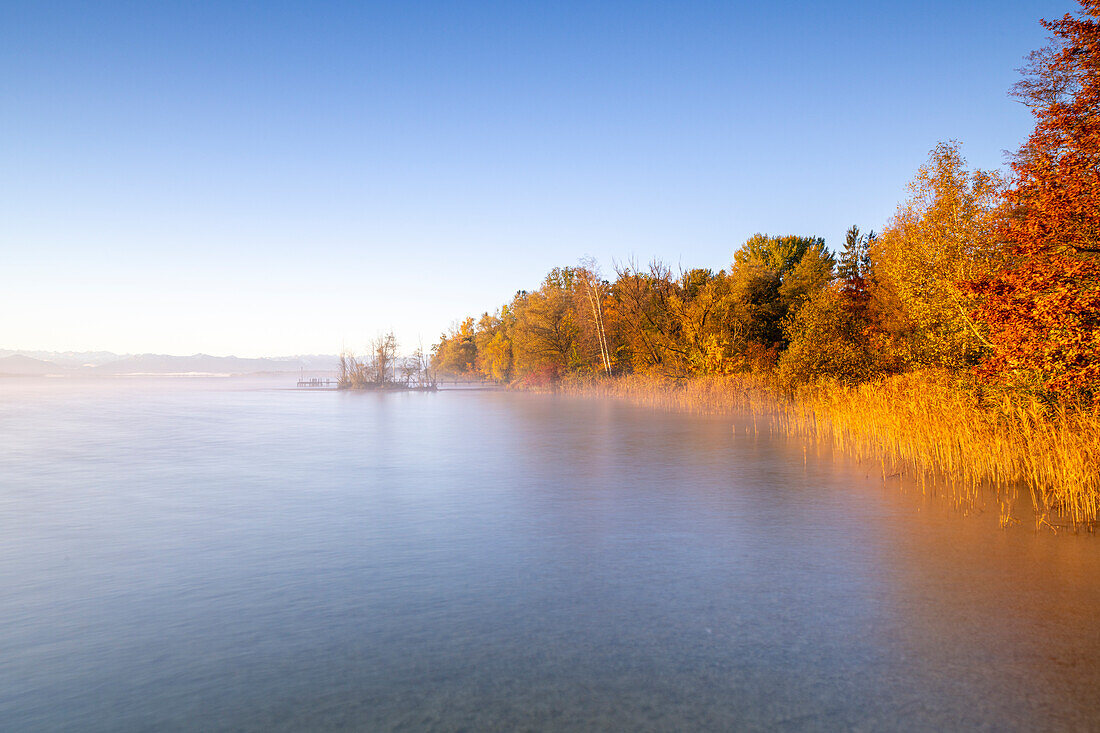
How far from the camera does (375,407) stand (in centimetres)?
5428

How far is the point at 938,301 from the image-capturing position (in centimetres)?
2309

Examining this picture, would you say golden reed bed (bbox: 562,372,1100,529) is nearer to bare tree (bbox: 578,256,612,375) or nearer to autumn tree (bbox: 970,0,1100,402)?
autumn tree (bbox: 970,0,1100,402)

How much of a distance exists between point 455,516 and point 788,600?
7.19 metres

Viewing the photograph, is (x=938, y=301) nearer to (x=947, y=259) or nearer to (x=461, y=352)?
(x=947, y=259)

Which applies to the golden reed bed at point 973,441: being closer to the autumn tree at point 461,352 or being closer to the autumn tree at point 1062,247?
the autumn tree at point 1062,247

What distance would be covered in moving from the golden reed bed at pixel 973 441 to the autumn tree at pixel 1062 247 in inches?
65.6

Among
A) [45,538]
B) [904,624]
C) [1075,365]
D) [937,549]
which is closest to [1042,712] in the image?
[904,624]

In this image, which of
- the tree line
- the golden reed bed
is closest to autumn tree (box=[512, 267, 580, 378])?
the tree line

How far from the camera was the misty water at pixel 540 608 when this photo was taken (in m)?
5.71

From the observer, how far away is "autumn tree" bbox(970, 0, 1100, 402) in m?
11.7

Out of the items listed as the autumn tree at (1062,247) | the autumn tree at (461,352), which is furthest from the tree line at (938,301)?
the autumn tree at (461,352)

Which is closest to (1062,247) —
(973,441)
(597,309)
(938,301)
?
(973,441)

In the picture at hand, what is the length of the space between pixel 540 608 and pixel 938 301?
66.7 ft

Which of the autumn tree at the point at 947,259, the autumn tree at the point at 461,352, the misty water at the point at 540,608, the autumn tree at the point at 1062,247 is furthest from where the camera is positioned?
the autumn tree at the point at 461,352
